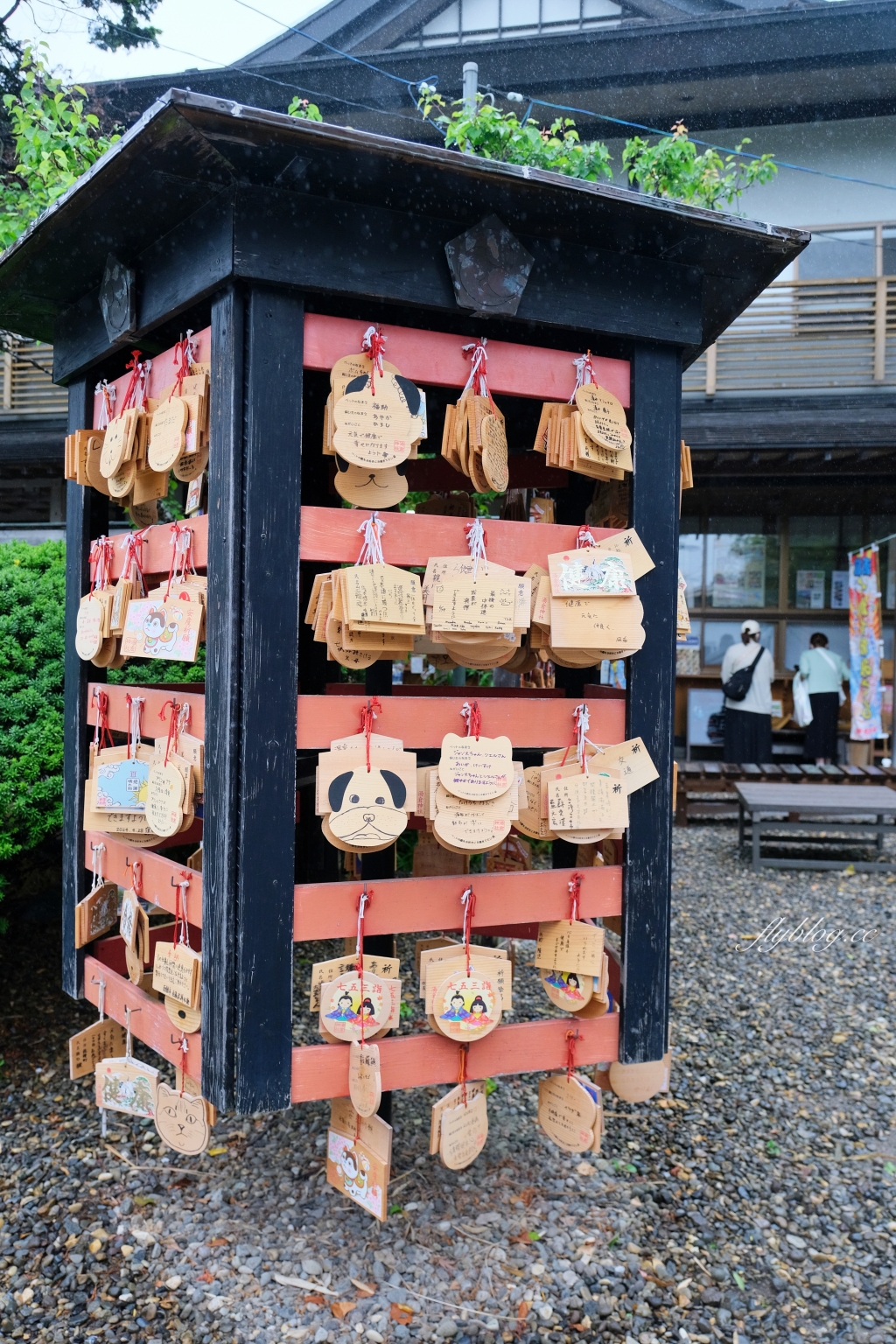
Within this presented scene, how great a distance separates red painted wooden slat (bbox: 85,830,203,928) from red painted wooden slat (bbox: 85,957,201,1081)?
235 millimetres

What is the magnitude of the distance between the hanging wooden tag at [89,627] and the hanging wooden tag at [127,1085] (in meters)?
1.09

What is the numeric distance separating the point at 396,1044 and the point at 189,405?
153 centimetres

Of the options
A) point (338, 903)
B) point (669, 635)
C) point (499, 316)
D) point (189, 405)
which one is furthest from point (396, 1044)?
point (499, 316)

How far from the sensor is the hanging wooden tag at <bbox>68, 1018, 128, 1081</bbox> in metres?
2.56

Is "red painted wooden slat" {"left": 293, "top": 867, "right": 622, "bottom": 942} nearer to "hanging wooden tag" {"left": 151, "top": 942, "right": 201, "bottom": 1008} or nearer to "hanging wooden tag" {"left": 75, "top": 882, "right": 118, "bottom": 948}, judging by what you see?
"hanging wooden tag" {"left": 151, "top": 942, "right": 201, "bottom": 1008}

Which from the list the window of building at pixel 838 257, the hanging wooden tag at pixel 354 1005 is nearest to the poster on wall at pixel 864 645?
the window of building at pixel 838 257

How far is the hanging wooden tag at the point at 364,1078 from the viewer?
6.38 feet

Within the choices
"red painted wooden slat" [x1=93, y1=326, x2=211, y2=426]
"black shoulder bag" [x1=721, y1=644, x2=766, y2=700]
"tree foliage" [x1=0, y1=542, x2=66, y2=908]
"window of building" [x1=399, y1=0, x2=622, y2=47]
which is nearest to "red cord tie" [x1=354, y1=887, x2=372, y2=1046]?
"red painted wooden slat" [x1=93, y1=326, x2=211, y2=426]

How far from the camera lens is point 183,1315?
6.86ft

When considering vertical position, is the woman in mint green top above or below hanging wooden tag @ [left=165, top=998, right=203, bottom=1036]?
above

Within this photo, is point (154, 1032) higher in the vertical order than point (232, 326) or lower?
lower

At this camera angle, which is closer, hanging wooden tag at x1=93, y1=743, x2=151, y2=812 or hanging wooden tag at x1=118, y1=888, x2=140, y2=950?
hanging wooden tag at x1=93, y1=743, x2=151, y2=812

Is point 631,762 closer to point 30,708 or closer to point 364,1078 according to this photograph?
point 364,1078

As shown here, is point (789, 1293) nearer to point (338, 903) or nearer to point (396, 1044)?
point (396, 1044)
